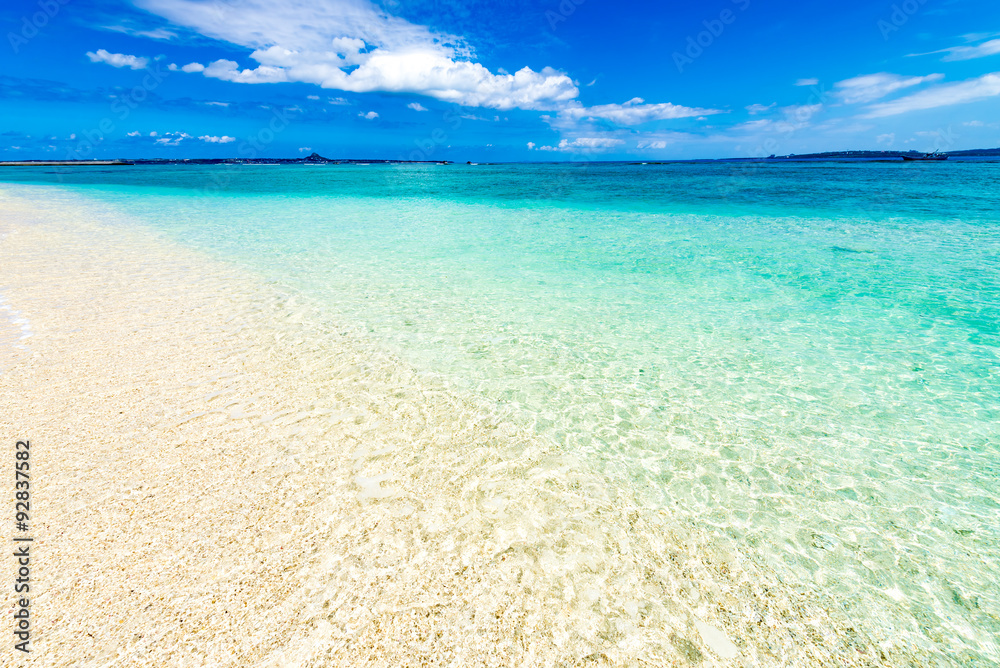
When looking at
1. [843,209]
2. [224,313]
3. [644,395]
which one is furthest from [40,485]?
[843,209]

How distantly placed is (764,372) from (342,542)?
514cm

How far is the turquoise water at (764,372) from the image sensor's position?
321 centimetres

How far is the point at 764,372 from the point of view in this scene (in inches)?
222

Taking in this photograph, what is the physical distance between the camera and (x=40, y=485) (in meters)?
3.44

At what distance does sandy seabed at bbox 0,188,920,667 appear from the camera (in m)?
2.50

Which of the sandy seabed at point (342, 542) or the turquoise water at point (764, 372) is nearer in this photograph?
the sandy seabed at point (342, 542)

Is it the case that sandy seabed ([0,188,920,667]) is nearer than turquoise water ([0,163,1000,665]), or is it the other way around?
sandy seabed ([0,188,920,667])

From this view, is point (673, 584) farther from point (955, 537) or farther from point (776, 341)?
point (776, 341)

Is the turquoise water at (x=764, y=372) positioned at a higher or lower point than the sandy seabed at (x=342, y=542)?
lower

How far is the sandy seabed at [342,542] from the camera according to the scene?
2.50 m

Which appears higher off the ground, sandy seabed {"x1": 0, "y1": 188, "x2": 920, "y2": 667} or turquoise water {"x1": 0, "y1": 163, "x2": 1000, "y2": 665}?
sandy seabed {"x1": 0, "y1": 188, "x2": 920, "y2": 667}

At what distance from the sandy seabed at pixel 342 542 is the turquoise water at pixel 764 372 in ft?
1.62

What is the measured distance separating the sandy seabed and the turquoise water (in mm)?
494

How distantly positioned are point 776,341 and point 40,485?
26.9 ft
